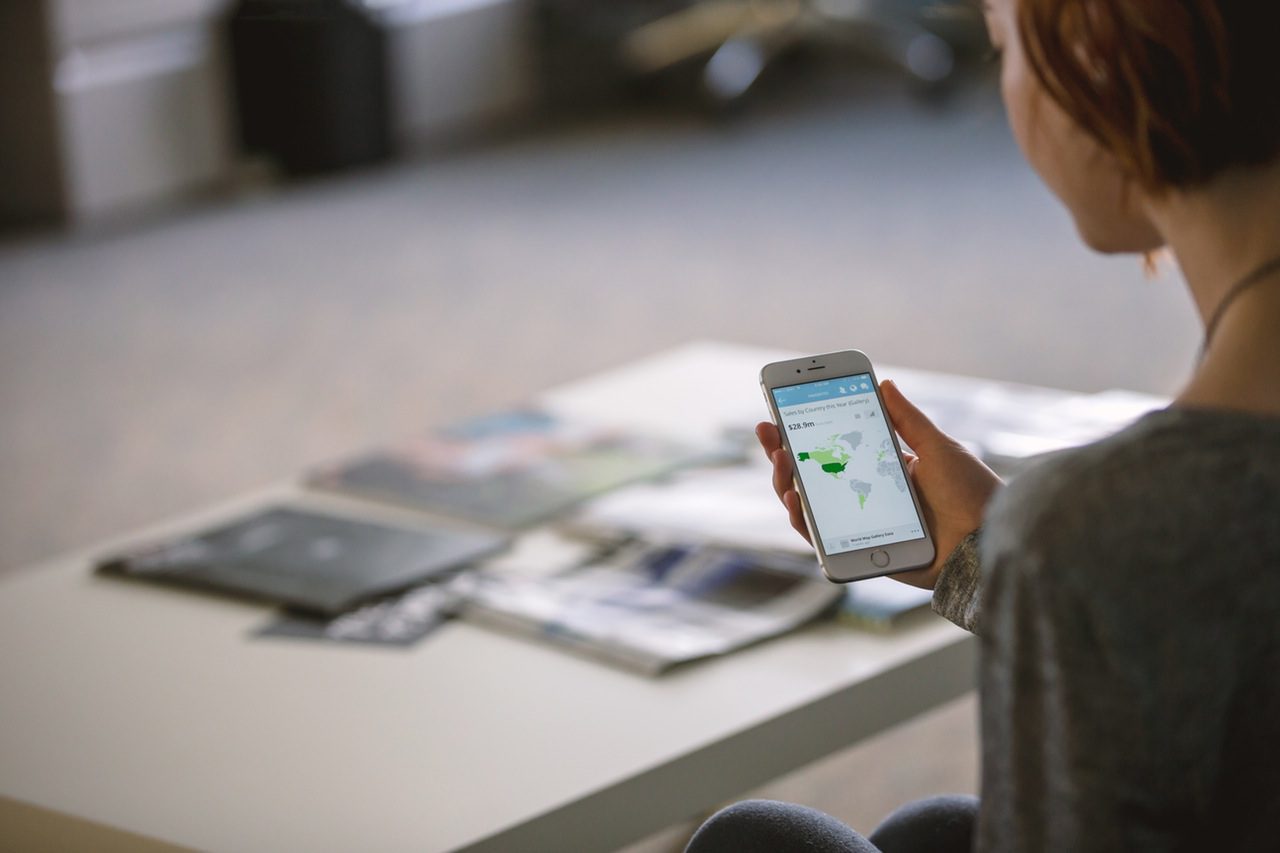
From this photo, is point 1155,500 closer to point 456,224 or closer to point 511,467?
point 511,467

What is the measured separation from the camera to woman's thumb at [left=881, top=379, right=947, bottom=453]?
94cm

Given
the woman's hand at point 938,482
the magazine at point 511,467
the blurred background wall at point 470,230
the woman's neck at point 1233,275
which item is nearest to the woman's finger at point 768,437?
the woman's hand at point 938,482

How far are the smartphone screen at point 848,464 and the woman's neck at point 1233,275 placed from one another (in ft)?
1.04

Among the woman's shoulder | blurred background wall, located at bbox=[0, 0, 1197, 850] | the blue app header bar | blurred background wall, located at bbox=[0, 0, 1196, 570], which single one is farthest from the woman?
blurred background wall, located at bbox=[0, 0, 1196, 570]

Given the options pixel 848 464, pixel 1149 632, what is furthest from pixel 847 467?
pixel 1149 632

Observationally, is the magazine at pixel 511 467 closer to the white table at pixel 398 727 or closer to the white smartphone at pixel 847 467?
the white table at pixel 398 727

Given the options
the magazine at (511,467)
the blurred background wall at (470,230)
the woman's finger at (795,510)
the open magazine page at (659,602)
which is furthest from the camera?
the blurred background wall at (470,230)

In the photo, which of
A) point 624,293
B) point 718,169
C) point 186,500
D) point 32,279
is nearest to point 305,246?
point 32,279

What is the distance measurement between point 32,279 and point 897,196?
7.92 feet

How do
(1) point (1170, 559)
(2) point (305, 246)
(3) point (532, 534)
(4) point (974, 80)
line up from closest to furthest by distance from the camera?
(1) point (1170, 559)
(3) point (532, 534)
(2) point (305, 246)
(4) point (974, 80)

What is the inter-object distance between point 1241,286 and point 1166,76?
9 centimetres

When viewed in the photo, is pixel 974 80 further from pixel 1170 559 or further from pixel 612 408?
pixel 1170 559

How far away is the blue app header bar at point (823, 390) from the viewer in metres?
1.05

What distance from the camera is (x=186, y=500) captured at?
Answer: 2.87 metres
